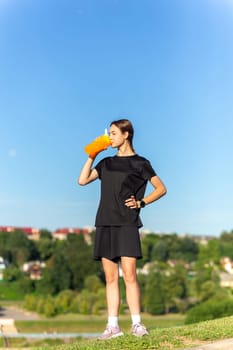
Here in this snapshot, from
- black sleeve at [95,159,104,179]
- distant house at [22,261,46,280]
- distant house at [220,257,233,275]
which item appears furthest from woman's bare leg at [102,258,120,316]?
distant house at [220,257,233,275]

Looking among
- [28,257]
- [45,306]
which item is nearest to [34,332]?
[45,306]

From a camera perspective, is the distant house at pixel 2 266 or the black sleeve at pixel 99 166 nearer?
the black sleeve at pixel 99 166

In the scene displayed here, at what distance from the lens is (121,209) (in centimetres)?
342

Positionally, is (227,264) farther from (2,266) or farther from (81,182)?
(81,182)

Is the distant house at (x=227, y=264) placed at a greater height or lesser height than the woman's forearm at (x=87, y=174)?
greater

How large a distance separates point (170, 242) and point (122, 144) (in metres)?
46.3

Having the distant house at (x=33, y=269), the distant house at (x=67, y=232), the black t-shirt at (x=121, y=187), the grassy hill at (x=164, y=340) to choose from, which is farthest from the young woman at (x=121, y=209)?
the distant house at (x=67, y=232)

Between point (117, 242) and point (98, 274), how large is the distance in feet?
123

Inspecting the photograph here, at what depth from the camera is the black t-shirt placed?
342 centimetres

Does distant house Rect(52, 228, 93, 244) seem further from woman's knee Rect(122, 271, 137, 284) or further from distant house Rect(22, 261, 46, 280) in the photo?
woman's knee Rect(122, 271, 137, 284)

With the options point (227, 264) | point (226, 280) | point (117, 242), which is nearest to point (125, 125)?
point (117, 242)

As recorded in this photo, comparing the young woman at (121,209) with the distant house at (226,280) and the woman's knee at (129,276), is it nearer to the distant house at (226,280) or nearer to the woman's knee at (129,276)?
the woman's knee at (129,276)

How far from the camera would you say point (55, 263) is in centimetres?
4300

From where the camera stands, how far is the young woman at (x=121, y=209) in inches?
135
